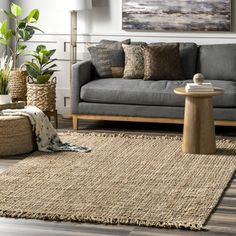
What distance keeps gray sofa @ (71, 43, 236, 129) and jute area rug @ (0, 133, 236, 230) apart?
0.36m

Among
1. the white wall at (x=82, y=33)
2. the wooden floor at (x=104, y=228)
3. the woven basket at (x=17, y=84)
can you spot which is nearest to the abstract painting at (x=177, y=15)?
the white wall at (x=82, y=33)

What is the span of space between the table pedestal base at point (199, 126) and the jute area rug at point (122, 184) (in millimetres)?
94

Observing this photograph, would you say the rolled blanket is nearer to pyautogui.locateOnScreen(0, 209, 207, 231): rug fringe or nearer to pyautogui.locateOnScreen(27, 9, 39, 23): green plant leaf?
pyautogui.locateOnScreen(27, 9, 39, 23): green plant leaf

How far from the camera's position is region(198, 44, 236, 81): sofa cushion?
6770 millimetres

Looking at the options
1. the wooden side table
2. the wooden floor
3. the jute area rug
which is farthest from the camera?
the wooden side table

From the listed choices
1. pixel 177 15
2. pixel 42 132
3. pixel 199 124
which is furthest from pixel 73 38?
pixel 199 124

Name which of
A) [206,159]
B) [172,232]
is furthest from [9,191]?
[206,159]

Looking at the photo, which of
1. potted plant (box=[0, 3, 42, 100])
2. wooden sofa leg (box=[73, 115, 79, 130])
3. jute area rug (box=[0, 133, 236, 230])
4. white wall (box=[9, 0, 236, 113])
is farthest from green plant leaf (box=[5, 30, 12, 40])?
jute area rug (box=[0, 133, 236, 230])

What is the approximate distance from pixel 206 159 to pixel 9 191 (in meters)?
1.62

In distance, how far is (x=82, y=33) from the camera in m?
7.46

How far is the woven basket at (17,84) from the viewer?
709 centimetres

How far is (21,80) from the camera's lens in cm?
712

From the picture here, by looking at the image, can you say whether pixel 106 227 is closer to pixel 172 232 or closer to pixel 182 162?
pixel 172 232

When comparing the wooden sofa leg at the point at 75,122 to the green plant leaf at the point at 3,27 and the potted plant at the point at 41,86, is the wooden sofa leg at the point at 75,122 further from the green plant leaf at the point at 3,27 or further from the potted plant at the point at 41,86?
the green plant leaf at the point at 3,27
